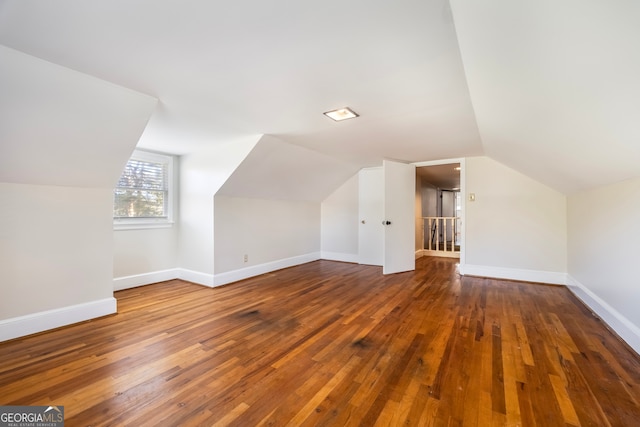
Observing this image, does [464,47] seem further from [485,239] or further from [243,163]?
[485,239]

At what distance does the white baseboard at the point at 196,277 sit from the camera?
3.96 m

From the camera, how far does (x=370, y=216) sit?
18.7ft

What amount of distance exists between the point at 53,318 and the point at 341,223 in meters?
4.75

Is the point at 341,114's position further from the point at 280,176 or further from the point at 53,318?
the point at 53,318

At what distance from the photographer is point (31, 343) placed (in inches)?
89.4

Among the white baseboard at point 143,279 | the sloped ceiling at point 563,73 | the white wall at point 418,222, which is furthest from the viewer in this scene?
the white wall at point 418,222

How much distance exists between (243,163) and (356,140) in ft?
5.19

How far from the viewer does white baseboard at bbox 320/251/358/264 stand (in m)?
5.91

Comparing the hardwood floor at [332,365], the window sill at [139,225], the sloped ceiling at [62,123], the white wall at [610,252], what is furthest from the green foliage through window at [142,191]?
the white wall at [610,252]

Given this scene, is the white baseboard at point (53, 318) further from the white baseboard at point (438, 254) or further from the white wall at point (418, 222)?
the white wall at point (418, 222)

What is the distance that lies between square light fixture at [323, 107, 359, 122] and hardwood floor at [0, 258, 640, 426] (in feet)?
6.94

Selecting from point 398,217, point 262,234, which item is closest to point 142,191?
point 262,234

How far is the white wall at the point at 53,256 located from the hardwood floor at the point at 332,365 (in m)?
0.24

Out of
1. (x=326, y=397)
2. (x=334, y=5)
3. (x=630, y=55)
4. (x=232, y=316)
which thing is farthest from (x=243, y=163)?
(x=630, y=55)
